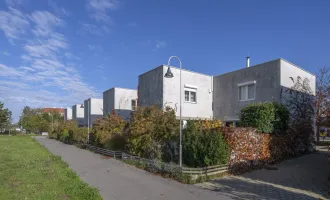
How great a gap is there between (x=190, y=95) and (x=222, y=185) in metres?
10.9

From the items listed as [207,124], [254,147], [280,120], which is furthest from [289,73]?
[207,124]

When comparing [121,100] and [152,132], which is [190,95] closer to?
[152,132]

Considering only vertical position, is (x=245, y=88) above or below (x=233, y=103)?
above

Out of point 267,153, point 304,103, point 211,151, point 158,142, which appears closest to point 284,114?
point 267,153

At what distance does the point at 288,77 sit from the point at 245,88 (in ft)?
9.55

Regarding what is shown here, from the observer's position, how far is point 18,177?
9.14 meters

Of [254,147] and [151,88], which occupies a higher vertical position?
[151,88]

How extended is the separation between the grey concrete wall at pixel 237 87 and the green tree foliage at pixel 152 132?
22.4ft

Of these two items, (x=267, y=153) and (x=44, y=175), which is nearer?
(x=44, y=175)

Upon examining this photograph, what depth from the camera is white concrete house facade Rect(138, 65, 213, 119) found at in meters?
17.2

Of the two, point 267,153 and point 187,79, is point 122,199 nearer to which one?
point 267,153

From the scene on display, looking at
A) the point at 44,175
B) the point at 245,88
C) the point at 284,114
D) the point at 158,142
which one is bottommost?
the point at 44,175

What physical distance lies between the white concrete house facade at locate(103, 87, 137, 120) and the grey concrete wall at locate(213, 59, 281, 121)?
Answer: 1093 centimetres

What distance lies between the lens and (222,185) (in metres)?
8.10
